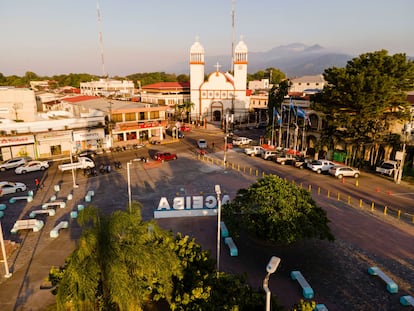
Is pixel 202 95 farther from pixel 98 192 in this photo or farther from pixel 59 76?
pixel 59 76

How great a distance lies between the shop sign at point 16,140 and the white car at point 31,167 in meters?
4.59

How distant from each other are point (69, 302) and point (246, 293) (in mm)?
6671

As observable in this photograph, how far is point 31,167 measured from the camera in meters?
38.2

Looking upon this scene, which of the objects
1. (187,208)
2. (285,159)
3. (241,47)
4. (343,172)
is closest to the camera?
(187,208)

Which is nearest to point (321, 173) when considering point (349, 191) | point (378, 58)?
point (349, 191)

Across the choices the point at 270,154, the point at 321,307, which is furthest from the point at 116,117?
the point at 321,307

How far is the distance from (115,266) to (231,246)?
10.5 m

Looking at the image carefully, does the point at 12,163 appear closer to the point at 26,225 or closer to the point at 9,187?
the point at 9,187

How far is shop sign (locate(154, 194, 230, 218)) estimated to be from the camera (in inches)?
994

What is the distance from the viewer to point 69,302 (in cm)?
1130

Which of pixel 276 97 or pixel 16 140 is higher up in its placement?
pixel 276 97

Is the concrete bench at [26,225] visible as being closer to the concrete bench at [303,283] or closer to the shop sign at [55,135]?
the concrete bench at [303,283]

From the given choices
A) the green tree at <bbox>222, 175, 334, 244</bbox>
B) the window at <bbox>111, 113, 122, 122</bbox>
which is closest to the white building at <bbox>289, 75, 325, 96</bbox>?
the window at <bbox>111, 113, 122, 122</bbox>

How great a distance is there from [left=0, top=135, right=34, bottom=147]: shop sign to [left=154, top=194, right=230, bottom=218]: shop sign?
25636mm
